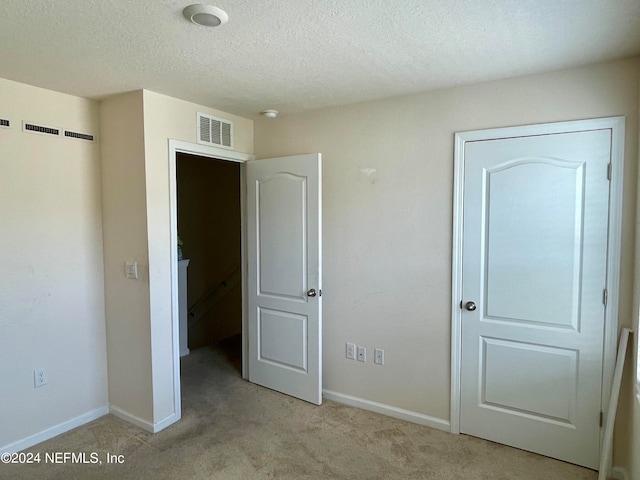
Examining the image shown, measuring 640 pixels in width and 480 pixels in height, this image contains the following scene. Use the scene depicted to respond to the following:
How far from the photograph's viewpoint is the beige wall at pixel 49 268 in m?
2.49

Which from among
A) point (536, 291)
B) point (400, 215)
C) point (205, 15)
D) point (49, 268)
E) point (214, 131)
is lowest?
point (536, 291)

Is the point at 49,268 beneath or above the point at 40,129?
beneath

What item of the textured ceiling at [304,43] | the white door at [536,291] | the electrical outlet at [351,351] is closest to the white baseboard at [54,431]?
the electrical outlet at [351,351]

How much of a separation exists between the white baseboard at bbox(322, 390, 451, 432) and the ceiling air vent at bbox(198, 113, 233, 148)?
218 centimetres

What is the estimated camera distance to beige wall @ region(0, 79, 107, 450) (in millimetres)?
2494

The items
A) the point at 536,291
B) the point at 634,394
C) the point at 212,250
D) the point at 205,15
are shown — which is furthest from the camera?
the point at 212,250

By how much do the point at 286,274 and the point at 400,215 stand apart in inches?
40.7

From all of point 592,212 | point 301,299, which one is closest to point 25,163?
point 301,299

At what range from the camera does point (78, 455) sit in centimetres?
250

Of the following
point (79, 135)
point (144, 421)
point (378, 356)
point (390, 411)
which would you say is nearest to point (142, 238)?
point (79, 135)

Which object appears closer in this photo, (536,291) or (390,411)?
(536,291)

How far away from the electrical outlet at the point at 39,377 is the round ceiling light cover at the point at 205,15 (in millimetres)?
2434

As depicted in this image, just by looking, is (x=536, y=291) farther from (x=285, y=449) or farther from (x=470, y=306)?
(x=285, y=449)

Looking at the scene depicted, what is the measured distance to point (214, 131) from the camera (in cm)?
312
